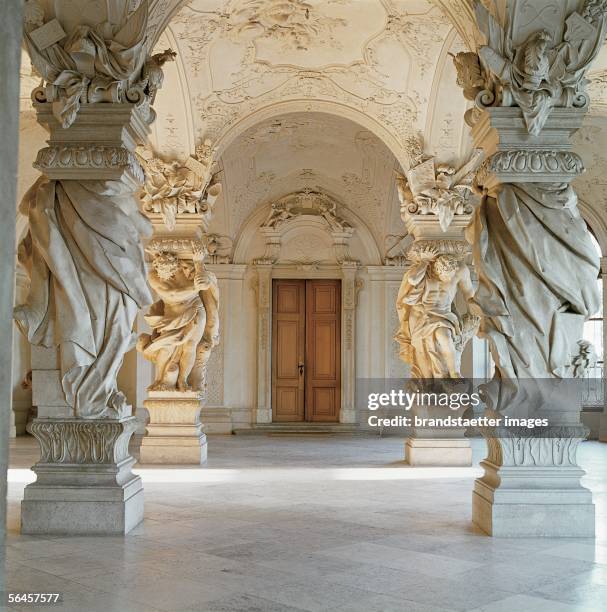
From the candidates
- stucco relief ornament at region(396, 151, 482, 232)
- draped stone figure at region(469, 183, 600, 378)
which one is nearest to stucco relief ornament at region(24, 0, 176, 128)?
draped stone figure at region(469, 183, 600, 378)

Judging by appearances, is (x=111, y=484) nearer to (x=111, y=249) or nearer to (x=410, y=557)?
(x=111, y=249)

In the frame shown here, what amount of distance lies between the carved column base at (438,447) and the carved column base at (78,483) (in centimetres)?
523

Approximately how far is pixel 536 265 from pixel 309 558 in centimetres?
239

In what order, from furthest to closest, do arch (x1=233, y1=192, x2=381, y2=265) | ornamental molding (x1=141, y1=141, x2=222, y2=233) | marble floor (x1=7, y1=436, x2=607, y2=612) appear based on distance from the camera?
arch (x1=233, y1=192, x2=381, y2=265) < ornamental molding (x1=141, y1=141, x2=222, y2=233) < marble floor (x1=7, y1=436, x2=607, y2=612)

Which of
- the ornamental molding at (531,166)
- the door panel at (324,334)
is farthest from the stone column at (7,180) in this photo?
the door panel at (324,334)

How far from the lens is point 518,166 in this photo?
18.0 ft

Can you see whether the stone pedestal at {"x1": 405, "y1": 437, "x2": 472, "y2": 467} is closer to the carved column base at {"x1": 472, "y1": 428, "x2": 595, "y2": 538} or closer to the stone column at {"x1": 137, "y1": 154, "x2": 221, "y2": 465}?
the stone column at {"x1": 137, "y1": 154, "x2": 221, "y2": 465}

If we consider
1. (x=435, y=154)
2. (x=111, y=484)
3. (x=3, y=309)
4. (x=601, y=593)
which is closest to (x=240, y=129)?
(x=435, y=154)

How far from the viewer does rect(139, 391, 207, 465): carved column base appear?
9977 millimetres

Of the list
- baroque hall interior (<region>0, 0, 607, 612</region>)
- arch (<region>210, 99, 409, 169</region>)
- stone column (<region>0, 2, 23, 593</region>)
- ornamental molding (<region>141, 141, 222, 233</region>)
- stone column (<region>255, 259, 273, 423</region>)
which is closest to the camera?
stone column (<region>0, 2, 23, 593</region>)

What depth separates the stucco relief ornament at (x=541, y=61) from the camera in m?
5.36

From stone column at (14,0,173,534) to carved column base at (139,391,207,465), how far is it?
449cm

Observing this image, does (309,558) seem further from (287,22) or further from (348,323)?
(348,323)

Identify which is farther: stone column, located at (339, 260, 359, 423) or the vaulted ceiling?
stone column, located at (339, 260, 359, 423)
